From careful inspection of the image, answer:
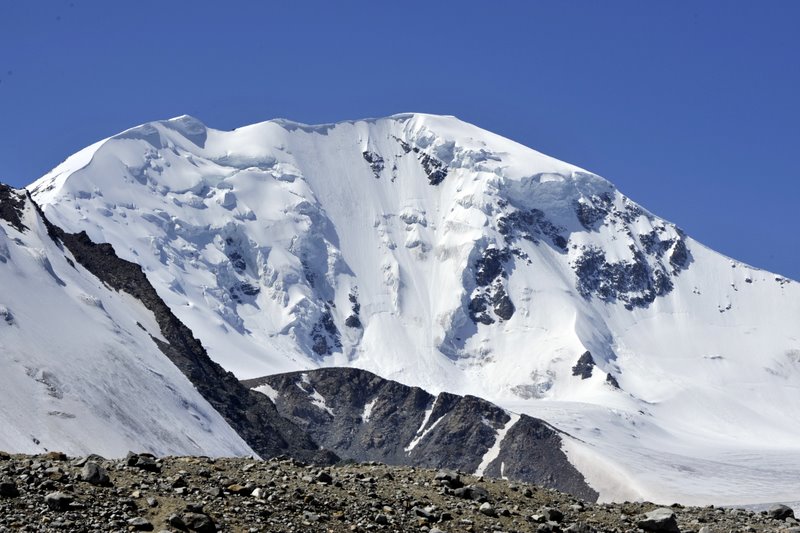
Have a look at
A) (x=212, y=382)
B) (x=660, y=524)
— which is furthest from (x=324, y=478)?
(x=212, y=382)

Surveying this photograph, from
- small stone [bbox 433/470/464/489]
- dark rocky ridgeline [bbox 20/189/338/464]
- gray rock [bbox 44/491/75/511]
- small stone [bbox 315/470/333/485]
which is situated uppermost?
dark rocky ridgeline [bbox 20/189/338/464]

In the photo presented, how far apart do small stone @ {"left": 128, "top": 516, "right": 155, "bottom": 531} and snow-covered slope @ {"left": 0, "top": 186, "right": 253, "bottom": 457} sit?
69.6 meters

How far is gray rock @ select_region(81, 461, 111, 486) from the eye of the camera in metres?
30.0

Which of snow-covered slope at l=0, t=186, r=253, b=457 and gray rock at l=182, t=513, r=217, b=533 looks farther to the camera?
snow-covered slope at l=0, t=186, r=253, b=457

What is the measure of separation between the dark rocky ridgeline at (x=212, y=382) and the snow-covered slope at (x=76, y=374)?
17.0 metres

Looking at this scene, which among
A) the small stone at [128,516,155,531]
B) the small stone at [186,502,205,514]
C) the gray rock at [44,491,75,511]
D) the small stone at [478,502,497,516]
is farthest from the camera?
the small stone at [478,502,497,516]

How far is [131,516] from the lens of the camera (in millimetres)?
28172

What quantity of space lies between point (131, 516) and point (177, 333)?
521ft

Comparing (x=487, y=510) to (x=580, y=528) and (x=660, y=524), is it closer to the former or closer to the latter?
(x=580, y=528)

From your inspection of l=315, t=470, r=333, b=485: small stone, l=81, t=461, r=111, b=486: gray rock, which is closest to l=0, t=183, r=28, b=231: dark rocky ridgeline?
l=315, t=470, r=333, b=485: small stone

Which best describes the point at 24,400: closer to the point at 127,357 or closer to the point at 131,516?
the point at 127,357

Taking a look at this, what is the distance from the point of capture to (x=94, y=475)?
30.1 meters

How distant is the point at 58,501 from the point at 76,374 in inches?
3750

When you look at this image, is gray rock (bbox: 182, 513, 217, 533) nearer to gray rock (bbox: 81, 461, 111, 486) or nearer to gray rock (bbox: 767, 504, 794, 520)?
gray rock (bbox: 81, 461, 111, 486)
